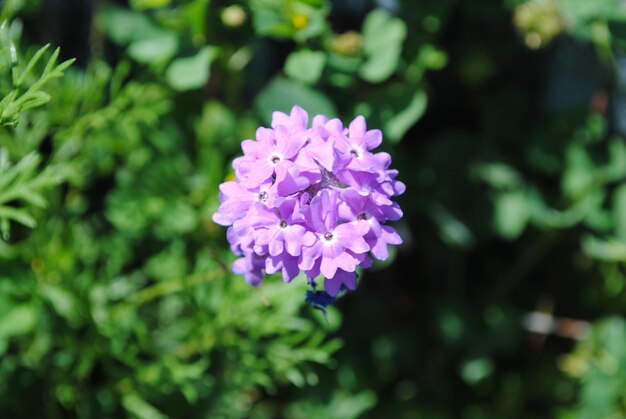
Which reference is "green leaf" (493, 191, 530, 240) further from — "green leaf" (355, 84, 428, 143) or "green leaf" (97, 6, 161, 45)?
"green leaf" (97, 6, 161, 45)

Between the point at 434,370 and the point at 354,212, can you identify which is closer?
the point at 354,212

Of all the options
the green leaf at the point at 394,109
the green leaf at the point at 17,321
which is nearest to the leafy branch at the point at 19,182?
the green leaf at the point at 17,321

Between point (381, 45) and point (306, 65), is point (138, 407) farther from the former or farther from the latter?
point (381, 45)

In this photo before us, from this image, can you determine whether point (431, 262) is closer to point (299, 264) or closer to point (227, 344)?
point (227, 344)

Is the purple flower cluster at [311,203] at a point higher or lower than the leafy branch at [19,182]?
higher

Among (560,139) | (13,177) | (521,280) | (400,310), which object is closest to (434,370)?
(400,310)

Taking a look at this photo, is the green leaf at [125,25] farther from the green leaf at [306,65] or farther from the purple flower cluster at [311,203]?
the purple flower cluster at [311,203]

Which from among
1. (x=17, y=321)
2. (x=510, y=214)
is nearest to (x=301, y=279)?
(x=17, y=321)
